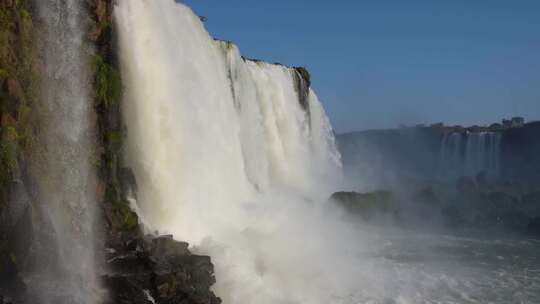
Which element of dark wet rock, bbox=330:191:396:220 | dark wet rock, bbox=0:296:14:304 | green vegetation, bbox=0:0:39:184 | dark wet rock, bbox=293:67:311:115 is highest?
dark wet rock, bbox=293:67:311:115

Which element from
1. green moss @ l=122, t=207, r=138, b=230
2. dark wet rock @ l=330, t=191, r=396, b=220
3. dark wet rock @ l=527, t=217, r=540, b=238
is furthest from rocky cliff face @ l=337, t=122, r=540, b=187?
green moss @ l=122, t=207, r=138, b=230

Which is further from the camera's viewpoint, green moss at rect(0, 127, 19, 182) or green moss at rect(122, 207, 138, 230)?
green moss at rect(122, 207, 138, 230)

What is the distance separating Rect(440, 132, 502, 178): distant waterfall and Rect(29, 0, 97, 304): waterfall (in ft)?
121

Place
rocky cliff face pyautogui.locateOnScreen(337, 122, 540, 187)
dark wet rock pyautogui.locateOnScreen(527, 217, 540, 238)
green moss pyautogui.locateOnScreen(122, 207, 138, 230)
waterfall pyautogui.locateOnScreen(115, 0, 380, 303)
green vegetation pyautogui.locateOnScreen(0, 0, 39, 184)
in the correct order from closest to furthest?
green vegetation pyautogui.locateOnScreen(0, 0, 39, 184) < green moss pyautogui.locateOnScreen(122, 207, 138, 230) < waterfall pyautogui.locateOnScreen(115, 0, 380, 303) < dark wet rock pyautogui.locateOnScreen(527, 217, 540, 238) < rocky cliff face pyautogui.locateOnScreen(337, 122, 540, 187)

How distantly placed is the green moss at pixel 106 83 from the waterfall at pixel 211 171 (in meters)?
0.61

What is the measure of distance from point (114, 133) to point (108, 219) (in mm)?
2103

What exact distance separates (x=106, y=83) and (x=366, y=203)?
17534mm

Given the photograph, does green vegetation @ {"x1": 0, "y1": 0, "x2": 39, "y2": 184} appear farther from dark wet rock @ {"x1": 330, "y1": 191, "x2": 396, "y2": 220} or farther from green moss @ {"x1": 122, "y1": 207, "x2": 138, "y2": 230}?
dark wet rock @ {"x1": 330, "y1": 191, "x2": 396, "y2": 220}

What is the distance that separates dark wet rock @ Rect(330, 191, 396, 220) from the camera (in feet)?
87.9

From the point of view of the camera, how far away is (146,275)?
35.4 ft

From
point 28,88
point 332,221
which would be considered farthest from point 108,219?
point 332,221

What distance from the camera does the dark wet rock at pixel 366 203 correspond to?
26.8m

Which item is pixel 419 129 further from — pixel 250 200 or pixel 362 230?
pixel 250 200

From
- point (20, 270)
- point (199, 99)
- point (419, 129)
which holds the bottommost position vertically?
point (20, 270)
